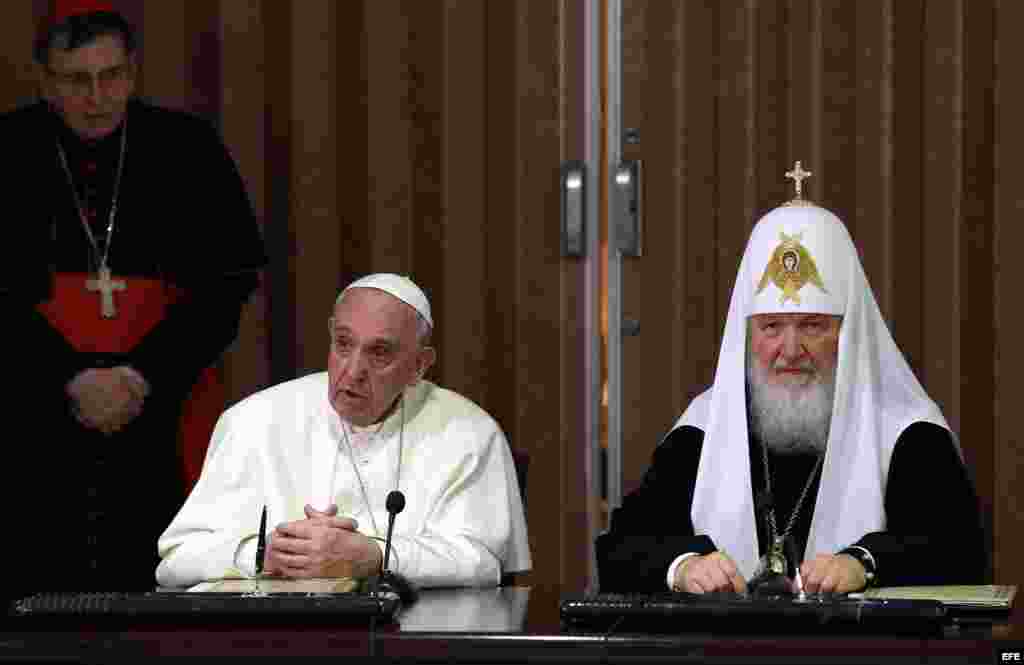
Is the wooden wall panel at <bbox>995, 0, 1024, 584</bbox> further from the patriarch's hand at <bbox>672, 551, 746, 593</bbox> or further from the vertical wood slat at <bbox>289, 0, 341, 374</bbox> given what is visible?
the patriarch's hand at <bbox>672, 551, 746, 593</bbox>

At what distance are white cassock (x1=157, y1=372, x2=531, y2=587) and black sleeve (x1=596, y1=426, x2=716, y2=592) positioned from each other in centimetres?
26

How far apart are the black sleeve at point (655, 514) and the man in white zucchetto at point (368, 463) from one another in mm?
258

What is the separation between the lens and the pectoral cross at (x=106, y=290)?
215 inches

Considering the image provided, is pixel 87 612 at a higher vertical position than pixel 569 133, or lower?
lower

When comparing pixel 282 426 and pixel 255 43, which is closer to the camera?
pixel 282 426

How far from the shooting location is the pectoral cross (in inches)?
215

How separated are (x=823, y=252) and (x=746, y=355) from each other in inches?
11.8

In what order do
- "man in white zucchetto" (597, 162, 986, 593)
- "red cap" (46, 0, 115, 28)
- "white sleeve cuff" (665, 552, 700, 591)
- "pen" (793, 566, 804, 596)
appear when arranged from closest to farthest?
"pen" (793, 566, 804, 596)
"white sleeve cuff" (665, 552, 700, 591)
"man in white zucchetto" (597, 162, 986, 593)
"red cap" (46, 0, 115, 28)

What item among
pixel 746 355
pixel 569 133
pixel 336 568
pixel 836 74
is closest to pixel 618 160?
pixel 569 133

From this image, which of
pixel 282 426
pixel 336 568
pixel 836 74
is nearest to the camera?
pixel 336 568

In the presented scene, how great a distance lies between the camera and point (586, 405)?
616 cm

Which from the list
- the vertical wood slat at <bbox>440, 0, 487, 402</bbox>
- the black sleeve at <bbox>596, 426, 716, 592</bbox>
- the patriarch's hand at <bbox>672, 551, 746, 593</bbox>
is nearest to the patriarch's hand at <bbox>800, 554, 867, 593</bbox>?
the patriarch's hand at <bbox>672, 551, 746, 593</bbox>

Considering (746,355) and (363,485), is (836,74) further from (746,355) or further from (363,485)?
(363,485)

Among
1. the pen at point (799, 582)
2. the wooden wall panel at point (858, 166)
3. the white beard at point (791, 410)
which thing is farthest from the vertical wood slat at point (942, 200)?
the pen at point (799, 582)
